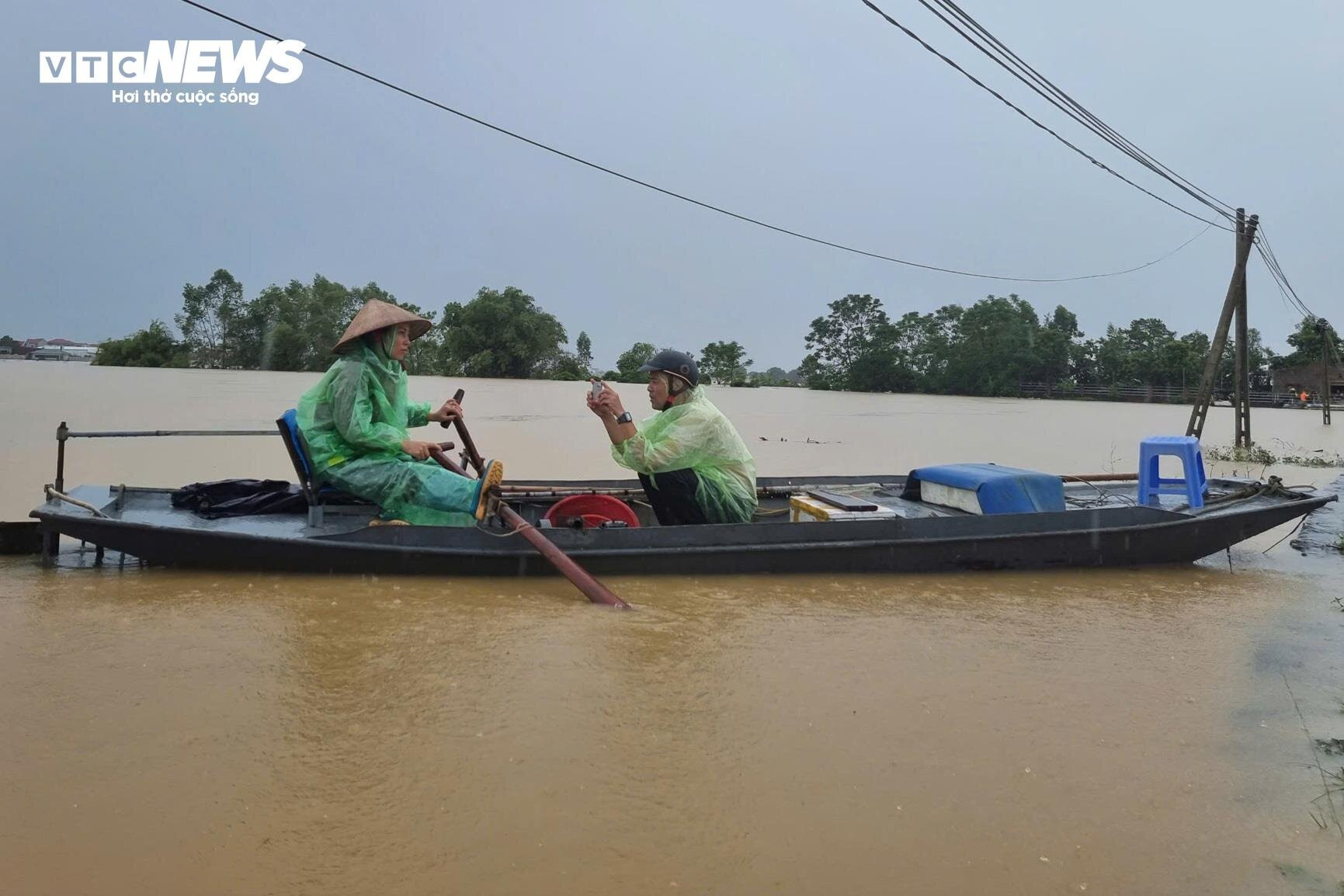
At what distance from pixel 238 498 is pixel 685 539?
3.17 metres

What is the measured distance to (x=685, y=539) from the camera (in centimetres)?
594

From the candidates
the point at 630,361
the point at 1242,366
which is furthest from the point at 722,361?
the point at 1242,366

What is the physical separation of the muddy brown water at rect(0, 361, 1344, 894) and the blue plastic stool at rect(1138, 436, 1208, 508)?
0.86 meters

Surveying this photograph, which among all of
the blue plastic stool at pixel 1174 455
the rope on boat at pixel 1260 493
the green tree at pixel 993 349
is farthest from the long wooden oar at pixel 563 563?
the green tree at pixel 993 349

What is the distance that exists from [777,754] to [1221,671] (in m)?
2.66

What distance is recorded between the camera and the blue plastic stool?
704cm

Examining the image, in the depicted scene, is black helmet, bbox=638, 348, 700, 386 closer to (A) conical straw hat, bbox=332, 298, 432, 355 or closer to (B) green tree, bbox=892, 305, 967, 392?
(A) conical straw hat, bbox=332, 298, 432, 355

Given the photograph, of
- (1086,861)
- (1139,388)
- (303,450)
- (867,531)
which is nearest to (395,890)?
(1086,861)

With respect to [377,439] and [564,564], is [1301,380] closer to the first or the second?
[564,564]

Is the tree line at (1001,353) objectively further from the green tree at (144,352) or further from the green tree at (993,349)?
the green tree at (144,352)

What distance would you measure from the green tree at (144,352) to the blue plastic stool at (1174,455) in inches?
1493

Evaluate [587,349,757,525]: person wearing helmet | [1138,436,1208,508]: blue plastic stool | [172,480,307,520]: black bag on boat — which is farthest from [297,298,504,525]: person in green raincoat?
Result: [1138,436,1208,508]: blue plastic stool

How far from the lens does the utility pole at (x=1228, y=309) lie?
14555mm

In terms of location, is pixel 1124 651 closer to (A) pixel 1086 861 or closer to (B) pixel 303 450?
(A) pixel 1086 861
